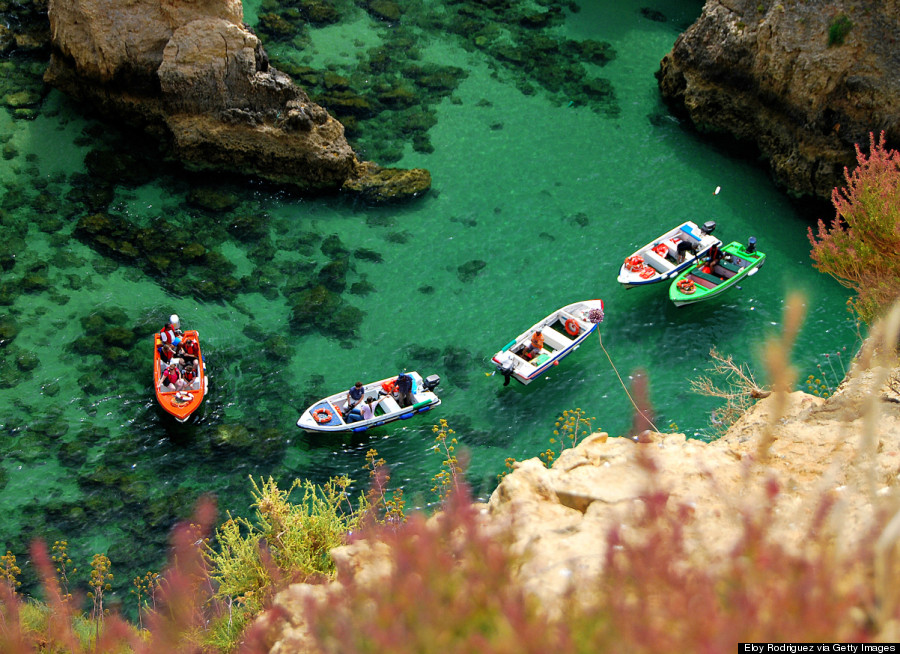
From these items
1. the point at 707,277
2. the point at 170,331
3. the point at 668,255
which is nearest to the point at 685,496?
the point at 707,277

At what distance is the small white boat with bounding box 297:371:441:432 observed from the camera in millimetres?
21531

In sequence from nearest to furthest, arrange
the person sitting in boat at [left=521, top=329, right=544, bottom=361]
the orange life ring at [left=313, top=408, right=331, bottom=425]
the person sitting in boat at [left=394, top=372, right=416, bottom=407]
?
1. the orange life ring at [left=313, top=408, right=331, bottom=425]
2. the person sitting in boat at [left=394, top=372, right=416, bottom=407]
3. the person sitting in boat at [left=521, top=329, right=544, bottom=361]

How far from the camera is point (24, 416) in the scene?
21781 mm

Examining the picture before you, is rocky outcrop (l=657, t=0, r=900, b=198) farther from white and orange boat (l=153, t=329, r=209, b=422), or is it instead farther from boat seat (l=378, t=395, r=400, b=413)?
white and orange boat (l=153, t=329, r=209, b=422)

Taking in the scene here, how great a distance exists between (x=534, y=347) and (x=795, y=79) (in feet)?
46.9

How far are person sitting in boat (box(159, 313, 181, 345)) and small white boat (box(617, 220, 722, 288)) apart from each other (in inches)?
528

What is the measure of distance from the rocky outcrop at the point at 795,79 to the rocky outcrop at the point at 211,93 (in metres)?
12.0

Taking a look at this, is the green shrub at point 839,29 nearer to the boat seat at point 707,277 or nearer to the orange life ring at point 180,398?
the boat seat at point 707,277

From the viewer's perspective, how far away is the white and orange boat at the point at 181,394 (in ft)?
70.2

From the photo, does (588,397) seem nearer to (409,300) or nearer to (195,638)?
(409,300)

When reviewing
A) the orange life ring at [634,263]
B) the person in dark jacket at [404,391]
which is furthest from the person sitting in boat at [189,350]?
the orange life ring at [634,263]

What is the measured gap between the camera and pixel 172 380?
72.0ft

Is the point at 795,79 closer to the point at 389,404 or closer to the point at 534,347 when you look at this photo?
the point at 534,347

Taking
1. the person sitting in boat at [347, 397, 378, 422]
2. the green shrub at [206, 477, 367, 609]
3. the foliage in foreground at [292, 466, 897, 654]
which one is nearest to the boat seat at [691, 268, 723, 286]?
the person sitting in boat at [347, 397, 378, 422]
